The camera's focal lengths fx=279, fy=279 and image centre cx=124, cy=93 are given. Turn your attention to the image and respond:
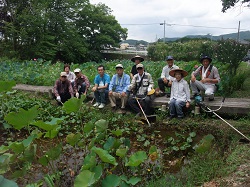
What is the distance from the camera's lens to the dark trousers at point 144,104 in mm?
6412

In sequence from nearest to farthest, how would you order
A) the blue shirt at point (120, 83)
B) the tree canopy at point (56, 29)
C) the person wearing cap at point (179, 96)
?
1. the person wearing cap at point (179, 96)
2. the blue shirt at point (120, 83)
3. the tree canopy at point (56, 29)

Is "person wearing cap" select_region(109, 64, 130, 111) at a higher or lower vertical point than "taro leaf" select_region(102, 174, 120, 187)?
higher

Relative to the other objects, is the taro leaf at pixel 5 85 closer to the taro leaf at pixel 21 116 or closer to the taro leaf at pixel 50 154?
the taro leaf at pixel 21 116

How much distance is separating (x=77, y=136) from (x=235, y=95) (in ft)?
17.8

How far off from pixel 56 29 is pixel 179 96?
19519 mm

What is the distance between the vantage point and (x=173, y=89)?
20.2 feet

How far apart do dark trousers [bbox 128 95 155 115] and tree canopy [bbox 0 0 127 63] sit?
13787mm

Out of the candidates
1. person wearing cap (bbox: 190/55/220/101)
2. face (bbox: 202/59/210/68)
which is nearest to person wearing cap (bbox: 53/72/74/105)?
person wearing cap (bbox: 190/55/220/101)

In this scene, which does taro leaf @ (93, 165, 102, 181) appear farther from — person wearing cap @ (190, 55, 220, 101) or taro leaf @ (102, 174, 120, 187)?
person wearing cap @ (190, 55, 220, 101)

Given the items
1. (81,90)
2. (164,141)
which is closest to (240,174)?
(164,141)

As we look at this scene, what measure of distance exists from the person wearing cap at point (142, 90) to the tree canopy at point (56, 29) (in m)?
13.7

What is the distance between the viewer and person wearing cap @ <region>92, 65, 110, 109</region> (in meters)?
7.07

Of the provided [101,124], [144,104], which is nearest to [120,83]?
[144,104]

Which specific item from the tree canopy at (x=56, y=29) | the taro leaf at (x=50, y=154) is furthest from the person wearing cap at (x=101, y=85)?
the tree canopy at (x=56, y=29)
